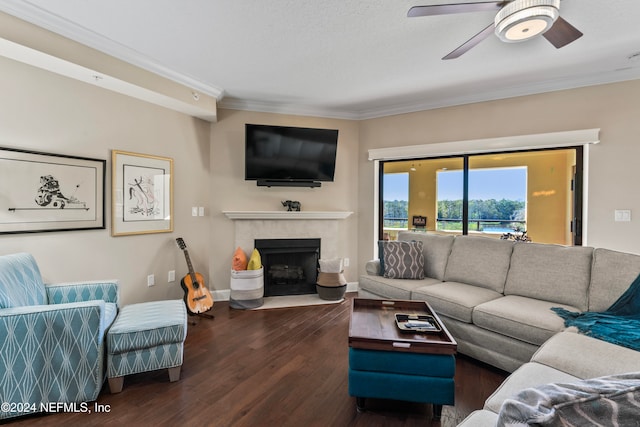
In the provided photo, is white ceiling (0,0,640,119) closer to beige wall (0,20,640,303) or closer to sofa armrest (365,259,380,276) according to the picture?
beige wall (0,20,640,303)

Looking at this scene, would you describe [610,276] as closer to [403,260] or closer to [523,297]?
[523,297]

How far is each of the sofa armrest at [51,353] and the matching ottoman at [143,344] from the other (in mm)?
80

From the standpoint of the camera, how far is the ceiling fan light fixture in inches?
65.3

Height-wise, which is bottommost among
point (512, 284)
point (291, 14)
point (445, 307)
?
point (445, 307)

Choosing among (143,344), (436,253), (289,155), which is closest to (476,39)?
(436,253)

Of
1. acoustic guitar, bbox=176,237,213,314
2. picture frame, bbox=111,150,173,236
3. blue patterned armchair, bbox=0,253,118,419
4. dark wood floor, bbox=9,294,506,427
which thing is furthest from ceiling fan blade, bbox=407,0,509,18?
acoustic guitar, bbox=176,237,213,314

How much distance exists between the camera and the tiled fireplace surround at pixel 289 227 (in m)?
4.04

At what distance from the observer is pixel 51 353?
6.01ft

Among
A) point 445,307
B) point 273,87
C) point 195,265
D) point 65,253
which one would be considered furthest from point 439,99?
point 65,253

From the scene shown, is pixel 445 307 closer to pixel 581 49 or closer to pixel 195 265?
pixel 581 49

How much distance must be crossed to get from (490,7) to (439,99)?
6.96 ft

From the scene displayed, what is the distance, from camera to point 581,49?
2.63 m

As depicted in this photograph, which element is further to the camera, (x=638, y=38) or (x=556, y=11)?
(x=638, y=38)

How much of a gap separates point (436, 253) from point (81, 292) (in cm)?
333
